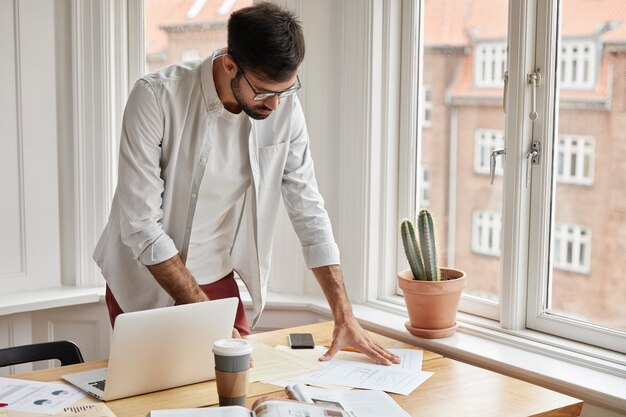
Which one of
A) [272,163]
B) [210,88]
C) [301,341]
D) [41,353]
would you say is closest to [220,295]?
[301,341]

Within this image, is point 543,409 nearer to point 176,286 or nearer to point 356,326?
point 356,326

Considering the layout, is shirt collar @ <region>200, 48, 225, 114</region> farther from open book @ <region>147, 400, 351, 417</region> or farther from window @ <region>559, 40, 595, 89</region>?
window @ <region>559, 40, 595, 89</region>

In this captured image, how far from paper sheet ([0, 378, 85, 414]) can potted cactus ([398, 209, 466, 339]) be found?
3.68 feet

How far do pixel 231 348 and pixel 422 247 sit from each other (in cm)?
97

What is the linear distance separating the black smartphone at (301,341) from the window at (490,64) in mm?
1085

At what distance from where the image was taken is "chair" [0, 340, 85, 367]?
2.29 meters

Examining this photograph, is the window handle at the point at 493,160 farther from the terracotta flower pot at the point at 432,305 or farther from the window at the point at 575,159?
the terracotta flower pot at the point at 432,305

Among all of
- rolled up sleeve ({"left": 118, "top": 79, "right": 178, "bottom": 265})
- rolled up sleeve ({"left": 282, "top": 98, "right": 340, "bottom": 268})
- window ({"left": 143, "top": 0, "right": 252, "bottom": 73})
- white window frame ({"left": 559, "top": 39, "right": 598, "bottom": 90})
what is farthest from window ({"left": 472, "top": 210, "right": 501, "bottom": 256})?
window ({"left": 143, "top": 0, "right": 252, "bottom": 73})

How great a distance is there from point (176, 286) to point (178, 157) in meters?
0.39

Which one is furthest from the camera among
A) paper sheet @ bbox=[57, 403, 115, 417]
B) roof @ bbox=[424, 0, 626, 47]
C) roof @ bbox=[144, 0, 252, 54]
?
roof @ bbox=[144, 0, 252, 54]

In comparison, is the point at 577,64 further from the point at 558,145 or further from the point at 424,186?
the point at 424,186

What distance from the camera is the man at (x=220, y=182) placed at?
212cm

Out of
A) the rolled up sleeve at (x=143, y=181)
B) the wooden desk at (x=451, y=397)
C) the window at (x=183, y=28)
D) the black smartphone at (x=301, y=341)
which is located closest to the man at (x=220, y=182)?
the rolled up sleeve at (x=143, y=181)

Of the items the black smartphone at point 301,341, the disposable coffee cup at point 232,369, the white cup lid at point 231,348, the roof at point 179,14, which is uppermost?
the roof at point 179,14
